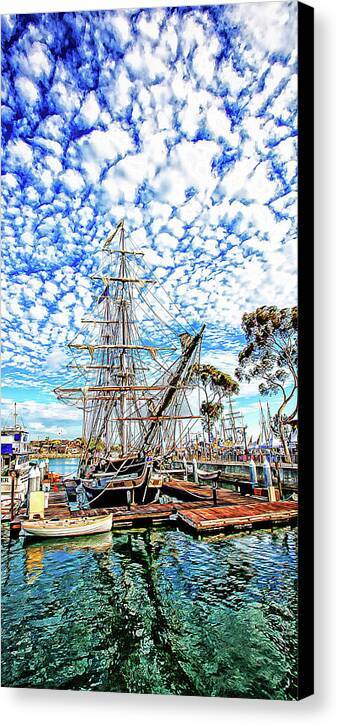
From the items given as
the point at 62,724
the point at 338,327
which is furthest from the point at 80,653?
the point at 338,327

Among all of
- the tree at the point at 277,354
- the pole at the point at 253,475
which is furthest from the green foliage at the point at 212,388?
the pole at the point at 253,475

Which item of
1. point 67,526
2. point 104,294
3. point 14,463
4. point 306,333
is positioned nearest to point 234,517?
point 67,526

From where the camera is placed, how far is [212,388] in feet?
14.4

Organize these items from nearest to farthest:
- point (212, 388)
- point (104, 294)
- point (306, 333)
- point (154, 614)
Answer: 1. point (306, 333)
2. point (154, 614)
3. point (212, 388)
4. point (104, 294)

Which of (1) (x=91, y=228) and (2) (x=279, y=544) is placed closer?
(2) (x=279, y=544)

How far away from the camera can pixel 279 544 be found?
420 centimetres

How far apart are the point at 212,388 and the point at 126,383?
0.51m

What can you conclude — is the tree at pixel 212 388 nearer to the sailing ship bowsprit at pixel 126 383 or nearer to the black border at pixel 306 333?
the sailing ship bowsprit at pixel 126 383

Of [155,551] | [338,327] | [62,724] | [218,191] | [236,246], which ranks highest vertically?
[218,191]

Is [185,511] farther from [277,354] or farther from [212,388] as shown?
[277,354]

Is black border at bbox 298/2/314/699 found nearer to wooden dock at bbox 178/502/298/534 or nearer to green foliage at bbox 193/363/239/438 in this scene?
wooden dock at bbox 178/502/298/534

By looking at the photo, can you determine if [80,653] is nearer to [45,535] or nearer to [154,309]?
[45,535]

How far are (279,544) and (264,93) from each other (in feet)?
7.24

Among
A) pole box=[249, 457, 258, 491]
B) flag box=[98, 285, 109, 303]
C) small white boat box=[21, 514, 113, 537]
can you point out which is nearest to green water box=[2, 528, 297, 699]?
small white boat box=[21, 514, 113, 537]
